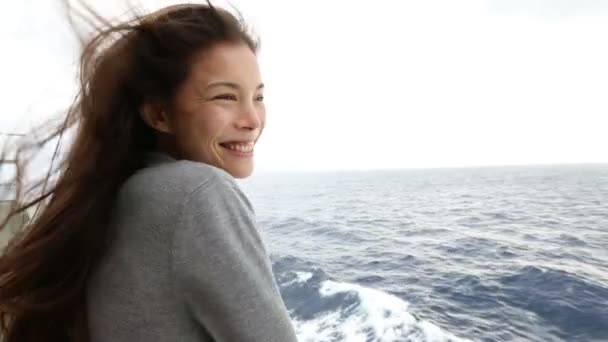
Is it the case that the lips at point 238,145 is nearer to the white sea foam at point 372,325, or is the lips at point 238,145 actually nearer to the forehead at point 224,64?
the forehead at point 224,64

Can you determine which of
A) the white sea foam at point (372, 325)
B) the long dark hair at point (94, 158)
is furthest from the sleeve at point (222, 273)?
the white sea foam at point (372, 325)

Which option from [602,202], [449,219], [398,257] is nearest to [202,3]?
[398,257]

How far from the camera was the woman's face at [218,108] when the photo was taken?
29.0 inches

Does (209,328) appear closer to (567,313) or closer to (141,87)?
(141,87)

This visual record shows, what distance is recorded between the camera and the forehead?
733 mm

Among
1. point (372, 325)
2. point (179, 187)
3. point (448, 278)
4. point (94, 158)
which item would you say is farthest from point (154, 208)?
point (448, 278)

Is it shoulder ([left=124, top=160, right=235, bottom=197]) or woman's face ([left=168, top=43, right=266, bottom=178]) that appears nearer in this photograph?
shoulder ([left=124, top=160, right=235, bottom=197])

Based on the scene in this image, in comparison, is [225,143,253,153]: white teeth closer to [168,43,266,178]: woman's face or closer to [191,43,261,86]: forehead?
[168,43,266,178]: woman's face

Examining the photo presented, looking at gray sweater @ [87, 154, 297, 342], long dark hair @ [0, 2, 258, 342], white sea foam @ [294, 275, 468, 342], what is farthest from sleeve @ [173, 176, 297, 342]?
white sea foam @ [294, 275, 468, 342]

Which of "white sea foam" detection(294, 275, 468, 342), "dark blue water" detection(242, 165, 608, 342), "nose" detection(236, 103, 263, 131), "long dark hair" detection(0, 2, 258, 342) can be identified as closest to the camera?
"long dark hair" detection(0, 2, 258, 342)

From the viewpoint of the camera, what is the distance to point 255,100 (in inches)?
34.3

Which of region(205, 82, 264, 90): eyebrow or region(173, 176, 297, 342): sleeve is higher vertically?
region(205, 82, 264, 90): eyebrow

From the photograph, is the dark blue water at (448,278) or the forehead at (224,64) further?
the dark blue water at (448,278)

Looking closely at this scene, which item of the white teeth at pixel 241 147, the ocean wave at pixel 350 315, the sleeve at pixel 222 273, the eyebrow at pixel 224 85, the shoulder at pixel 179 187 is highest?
the eyebrow at pixel 224 85
